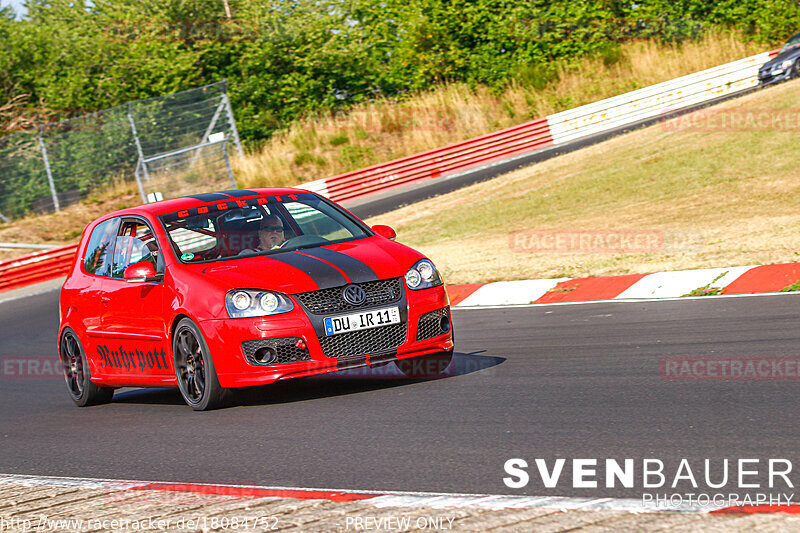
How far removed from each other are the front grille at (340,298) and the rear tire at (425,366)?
872 mm

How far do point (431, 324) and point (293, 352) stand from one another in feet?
3.47

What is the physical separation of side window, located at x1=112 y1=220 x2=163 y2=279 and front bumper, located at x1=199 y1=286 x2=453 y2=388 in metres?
1.23

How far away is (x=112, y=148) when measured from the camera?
98.1ft

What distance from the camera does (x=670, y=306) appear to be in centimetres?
996

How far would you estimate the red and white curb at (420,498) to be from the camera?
3.67m

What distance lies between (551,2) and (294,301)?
126 ft

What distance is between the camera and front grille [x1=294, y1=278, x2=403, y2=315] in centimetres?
695

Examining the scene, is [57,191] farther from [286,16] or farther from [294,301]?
[294,301]

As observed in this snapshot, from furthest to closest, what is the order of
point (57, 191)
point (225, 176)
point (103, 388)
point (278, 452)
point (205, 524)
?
1. point (225, 176)
2. point (57, 191)
3. point (103, 388)
4. point (278, 452)
5. point (205, 524)

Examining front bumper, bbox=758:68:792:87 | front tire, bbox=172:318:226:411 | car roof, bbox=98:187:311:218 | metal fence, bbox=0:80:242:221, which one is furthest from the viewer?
front bumper, bbox=758:68:792:87

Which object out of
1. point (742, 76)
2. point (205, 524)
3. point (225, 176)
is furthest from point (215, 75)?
point (205, 524)

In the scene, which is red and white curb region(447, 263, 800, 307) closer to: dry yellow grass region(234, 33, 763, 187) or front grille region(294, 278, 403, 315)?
front grille region(294, 278, 403, 315)

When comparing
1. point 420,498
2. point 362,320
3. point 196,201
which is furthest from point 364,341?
point 420,498

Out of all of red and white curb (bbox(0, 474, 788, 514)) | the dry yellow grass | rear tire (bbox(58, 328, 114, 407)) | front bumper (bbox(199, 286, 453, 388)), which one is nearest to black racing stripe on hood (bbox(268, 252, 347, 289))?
front bumper (bbox(199, 286, 453, 388))
